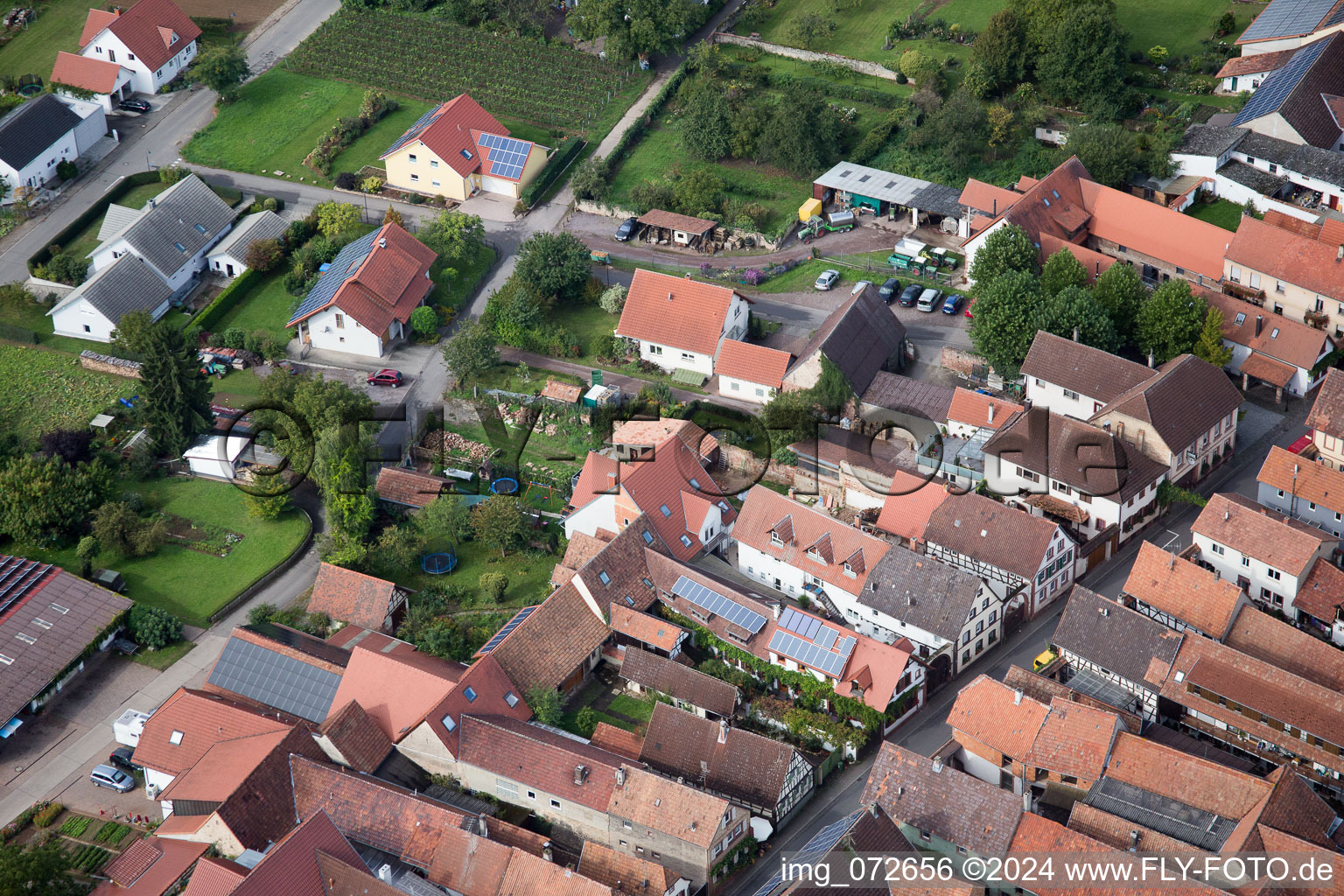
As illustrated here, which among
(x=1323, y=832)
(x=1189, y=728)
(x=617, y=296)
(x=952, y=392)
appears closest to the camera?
(x=1323, y=832)

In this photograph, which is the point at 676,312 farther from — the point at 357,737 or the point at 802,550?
the point at 357,737

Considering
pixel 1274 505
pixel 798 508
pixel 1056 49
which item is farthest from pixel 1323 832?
pixel 1056 49

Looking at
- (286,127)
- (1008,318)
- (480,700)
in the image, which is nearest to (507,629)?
(480,700)

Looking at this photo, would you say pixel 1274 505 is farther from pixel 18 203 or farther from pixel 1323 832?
pixel 18 203

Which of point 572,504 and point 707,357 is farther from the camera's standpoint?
point 707,357

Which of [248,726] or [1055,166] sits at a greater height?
[1055,166]

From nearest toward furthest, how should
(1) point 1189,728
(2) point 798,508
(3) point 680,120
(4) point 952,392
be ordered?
(1) point 1189,728, (2) point 798,508, (4) point 952,392, (3) point 680,120

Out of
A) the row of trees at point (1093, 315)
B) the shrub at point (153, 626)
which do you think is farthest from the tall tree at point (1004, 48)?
the shrub at point (153, 626)
